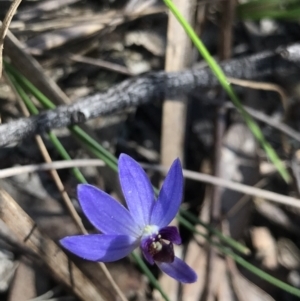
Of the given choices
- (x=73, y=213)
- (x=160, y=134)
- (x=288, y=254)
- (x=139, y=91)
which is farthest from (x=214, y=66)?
(x=288, y=254)

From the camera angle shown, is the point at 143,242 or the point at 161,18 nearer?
the point at 143,242

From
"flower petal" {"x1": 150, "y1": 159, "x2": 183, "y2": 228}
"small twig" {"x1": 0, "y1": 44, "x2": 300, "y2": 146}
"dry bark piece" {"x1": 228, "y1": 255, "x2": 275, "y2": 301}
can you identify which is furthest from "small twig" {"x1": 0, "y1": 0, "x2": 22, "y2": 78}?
"dry bark piece" {"x1": 228, "y1": 255, "x2": 275, "y2": 301}

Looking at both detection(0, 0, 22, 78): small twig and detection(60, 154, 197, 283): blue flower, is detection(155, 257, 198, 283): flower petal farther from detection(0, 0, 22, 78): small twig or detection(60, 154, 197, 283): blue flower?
detection(0, 0, 22, 78): small twig

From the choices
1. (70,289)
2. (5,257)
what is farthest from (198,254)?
(5,257)

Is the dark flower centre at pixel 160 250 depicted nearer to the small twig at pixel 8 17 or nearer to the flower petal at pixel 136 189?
the flower petal at pixel 136 189

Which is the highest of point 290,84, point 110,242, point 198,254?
point 110,242

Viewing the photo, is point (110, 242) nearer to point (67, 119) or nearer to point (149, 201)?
point (149, 201)
